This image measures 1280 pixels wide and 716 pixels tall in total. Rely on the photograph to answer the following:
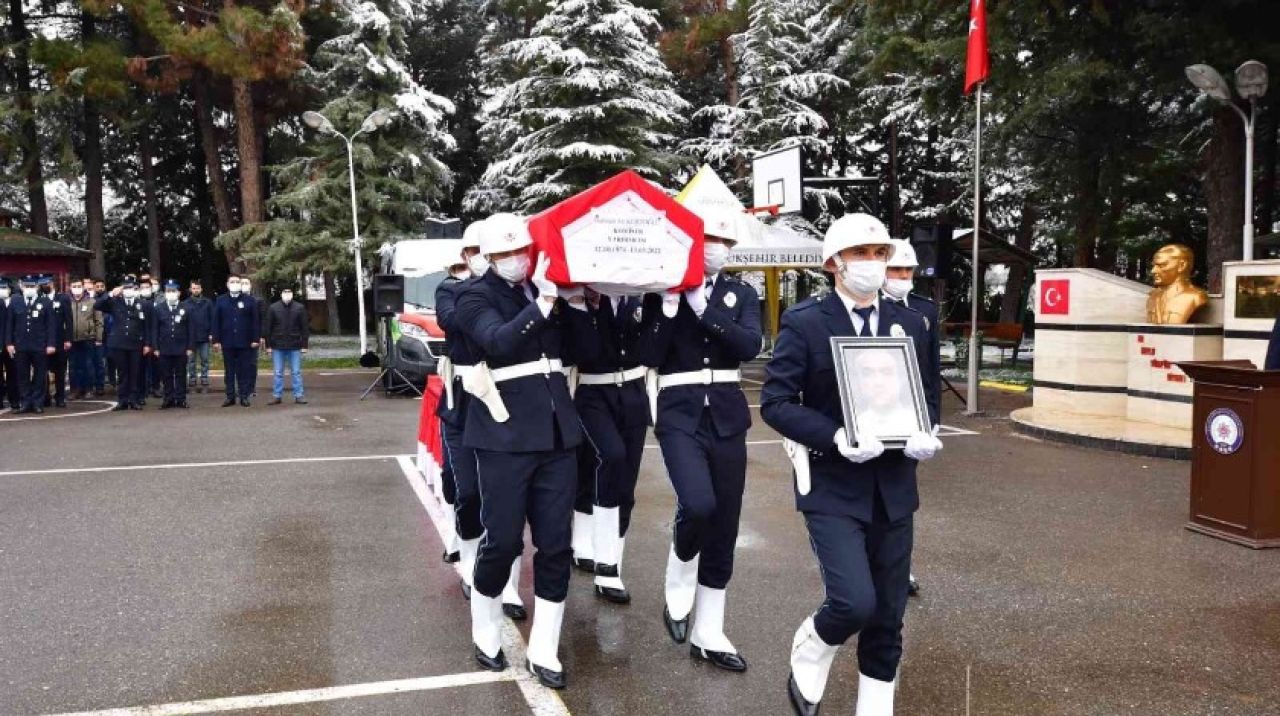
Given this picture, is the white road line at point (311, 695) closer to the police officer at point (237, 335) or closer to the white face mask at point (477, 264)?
the white face mask at point (477, 264)

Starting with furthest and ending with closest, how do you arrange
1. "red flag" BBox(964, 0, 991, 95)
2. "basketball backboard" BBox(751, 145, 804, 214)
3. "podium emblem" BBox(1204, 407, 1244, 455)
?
"basketball backboard" BBox(751, 145, 804, 214) → "red flag" BBox(964, 0, 991, 95) → "podium emblem" BBox(1204, 407, 1244, 455)

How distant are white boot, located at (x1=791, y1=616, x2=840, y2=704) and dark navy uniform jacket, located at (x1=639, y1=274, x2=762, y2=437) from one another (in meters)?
1.13

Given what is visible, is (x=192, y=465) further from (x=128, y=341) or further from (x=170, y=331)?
(x=128, y=341)

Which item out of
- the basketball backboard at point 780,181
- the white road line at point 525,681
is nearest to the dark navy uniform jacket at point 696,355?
the white road line at point 525,681

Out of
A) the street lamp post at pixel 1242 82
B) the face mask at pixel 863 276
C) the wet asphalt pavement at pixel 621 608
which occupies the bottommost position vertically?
the wet asphalt pavement at pixel 621 608

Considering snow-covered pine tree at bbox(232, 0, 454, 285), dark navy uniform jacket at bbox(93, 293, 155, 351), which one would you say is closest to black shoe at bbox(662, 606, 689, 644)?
dark navy uniform jacket at bbox(93, 293, 155, 351)

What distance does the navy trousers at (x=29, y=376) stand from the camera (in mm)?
15305

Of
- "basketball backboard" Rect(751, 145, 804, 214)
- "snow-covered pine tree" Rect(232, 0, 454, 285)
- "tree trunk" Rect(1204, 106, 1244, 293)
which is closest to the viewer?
"tree trunk" Rect(1204, 106, 1244, 293)

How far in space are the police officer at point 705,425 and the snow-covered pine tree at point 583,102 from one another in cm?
2193

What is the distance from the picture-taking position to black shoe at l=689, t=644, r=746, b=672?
4664mm

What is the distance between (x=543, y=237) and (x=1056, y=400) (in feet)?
34.0

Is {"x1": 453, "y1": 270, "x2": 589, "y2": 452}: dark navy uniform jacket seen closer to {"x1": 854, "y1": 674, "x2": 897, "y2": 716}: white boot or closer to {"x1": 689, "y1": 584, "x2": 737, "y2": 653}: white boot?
{"x1": 689, "y1": 584, "x2": 737, "y2": 653}: white boot

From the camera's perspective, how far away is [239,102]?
97.0 ft

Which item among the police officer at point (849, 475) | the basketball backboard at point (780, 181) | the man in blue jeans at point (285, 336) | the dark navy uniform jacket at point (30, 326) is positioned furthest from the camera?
the basketball backboard at point (780, 181)
